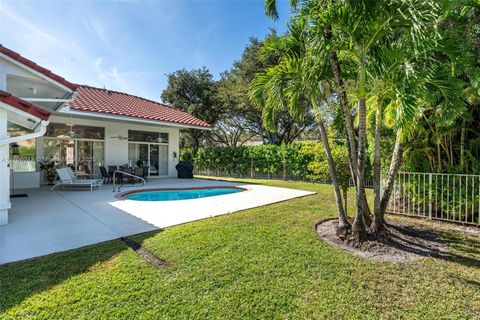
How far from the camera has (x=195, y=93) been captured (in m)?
29.9

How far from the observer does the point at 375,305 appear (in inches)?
133

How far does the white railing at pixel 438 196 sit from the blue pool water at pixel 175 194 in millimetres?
7950

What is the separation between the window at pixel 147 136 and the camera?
735 inches

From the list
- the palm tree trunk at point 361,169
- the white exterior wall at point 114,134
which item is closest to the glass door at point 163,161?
the white exterior wall at point 114,134

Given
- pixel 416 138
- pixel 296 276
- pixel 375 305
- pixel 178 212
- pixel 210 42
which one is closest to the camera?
pixel 375 305

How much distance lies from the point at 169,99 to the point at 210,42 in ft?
38.4

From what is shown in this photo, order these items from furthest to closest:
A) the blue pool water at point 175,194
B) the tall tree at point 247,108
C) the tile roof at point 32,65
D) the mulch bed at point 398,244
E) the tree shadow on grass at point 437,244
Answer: the tall tree at point 247,108 < the blue pool water at point 175,194 < the tile roof at point 32,65 < the mulch bed at point 398,244 < the tree shadow on grass at point 437,244

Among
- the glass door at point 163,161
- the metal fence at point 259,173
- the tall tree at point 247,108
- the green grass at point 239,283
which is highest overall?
the tall tree at point 247,108

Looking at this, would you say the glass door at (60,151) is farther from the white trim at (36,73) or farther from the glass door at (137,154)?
the white trim at (36,73)

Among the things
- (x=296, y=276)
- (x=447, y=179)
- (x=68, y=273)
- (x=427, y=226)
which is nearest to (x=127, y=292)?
(x=68, y=273)

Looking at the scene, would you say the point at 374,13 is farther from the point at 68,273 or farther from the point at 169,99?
the point at 169,99

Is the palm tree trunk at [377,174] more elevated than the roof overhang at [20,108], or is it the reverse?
the roof overhang at [20,108]

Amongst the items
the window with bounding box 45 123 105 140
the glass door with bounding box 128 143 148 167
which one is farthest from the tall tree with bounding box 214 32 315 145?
the window with bounding box 45 123 105 140

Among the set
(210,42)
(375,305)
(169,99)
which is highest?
(210,42)
